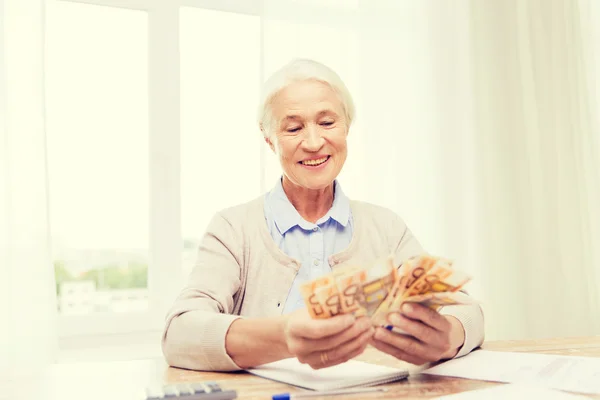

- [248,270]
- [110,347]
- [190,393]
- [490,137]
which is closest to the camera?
[190,393]

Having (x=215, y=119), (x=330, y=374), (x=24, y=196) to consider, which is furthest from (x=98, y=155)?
(x=330, y=374)

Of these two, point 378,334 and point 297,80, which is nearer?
point 378,334

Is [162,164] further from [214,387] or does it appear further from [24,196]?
[214,387]

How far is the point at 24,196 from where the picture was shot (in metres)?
2.41

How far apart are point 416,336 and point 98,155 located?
2.13m

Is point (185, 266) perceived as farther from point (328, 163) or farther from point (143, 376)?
point (143, 376)

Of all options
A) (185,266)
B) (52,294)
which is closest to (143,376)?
(52,294)

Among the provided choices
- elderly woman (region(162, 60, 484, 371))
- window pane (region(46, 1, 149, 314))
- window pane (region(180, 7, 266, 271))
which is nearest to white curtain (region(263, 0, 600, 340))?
window pane (region(180, 7, 266, 271))

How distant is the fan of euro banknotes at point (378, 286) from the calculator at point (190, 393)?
16cm

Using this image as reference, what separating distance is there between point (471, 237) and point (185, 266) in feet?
4.63

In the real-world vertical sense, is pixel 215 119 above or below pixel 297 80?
above

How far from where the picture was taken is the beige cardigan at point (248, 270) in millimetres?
1152

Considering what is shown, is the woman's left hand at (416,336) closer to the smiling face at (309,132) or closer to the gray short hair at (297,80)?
the smiling face at (309,132)

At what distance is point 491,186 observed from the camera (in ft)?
10.2
